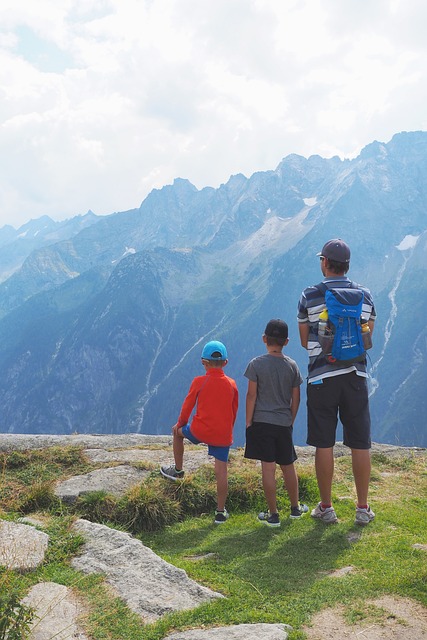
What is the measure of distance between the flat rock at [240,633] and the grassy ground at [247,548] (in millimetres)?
132

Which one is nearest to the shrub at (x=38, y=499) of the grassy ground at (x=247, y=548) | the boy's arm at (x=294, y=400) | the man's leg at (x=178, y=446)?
the grassy ground at (x=247, y=548)

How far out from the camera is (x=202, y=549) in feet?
20.4

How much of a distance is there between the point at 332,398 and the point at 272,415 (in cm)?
98

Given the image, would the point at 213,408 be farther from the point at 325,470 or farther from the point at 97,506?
the point at 97,506

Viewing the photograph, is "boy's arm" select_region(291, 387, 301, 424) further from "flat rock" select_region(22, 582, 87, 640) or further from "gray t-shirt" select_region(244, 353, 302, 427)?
"flat rock" select_region(22, 582, 87, 640)

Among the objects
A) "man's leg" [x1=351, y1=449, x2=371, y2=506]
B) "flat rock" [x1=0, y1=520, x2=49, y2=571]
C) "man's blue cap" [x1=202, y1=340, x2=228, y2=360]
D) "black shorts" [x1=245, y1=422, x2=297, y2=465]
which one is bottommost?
"flat rock" [x1=0, y1=520, x2=49, y2=571]

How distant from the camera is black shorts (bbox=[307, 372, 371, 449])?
6648 mm

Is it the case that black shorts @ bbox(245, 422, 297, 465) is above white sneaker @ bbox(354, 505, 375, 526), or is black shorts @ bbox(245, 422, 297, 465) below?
above

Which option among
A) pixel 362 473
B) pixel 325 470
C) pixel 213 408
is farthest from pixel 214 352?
pixel 362 473

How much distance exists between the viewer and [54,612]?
13.4ft

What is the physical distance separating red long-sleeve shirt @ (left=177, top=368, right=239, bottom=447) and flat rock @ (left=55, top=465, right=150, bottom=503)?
1.65m

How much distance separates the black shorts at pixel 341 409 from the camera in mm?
6648

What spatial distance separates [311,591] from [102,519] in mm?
3577

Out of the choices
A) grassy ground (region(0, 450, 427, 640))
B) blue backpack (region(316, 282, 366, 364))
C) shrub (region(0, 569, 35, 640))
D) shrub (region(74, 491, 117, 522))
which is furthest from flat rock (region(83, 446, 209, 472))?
shrub (region(0, 569, 35, 640))
